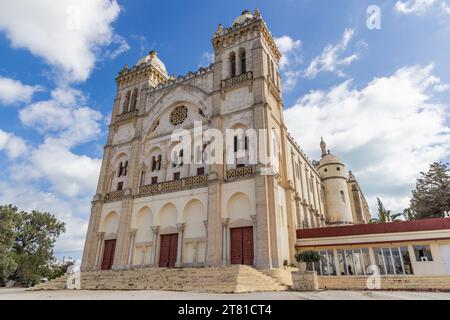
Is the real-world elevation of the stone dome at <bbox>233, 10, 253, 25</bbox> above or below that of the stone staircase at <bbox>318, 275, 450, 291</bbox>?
above

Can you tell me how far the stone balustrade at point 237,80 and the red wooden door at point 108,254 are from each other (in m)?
17.0

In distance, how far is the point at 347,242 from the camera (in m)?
20.1

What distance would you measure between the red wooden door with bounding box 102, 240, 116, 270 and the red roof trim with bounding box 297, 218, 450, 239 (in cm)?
1584

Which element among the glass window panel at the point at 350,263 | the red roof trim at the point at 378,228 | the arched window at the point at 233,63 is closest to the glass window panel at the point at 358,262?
the glass window panel at the point at 350,263

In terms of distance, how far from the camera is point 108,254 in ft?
81.9

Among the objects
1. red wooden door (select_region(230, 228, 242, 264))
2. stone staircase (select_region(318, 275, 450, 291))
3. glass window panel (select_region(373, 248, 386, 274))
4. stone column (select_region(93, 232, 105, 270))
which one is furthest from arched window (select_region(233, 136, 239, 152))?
stone column (select_region(93, 232, 105, 270))

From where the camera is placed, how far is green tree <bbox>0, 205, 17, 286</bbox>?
2942 centimetres

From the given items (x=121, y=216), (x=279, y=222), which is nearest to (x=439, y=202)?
(x=279, y=222)

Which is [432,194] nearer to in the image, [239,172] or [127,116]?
[239,172]

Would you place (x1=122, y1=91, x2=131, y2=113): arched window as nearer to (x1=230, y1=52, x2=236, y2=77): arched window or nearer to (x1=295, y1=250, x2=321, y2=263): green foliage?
(x1=230, y1=52, x2=236, y2=77): arched window

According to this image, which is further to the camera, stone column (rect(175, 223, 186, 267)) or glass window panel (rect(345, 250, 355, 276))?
stone column (rect(175, 223, 186, 267))
